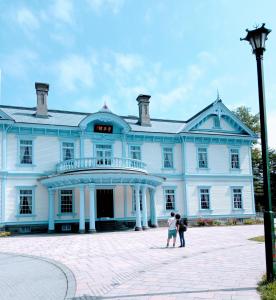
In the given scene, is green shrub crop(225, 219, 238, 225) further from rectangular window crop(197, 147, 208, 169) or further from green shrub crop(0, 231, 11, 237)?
green shrub crop(0, 231, 11, 237)

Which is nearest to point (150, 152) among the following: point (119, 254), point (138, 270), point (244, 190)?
point (244, 190)

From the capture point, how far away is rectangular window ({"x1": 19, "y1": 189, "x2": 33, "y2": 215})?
2508 cm

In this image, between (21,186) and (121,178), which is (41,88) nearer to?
(21,186)

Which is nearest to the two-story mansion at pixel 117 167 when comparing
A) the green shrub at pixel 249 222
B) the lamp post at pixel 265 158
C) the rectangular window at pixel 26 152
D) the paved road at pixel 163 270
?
the rectangular window at pixel 26 152

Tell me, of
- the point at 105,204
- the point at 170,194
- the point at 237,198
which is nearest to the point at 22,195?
the point at 105,204

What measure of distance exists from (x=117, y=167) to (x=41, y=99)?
8073mm

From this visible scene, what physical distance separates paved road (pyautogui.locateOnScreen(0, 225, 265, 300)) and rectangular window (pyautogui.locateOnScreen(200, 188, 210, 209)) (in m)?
15.1

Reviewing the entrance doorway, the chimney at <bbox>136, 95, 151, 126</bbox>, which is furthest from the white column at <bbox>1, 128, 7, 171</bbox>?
the chimney at <bbox>136, 95, 151, 126</bbox>

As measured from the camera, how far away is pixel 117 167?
24.2 metres

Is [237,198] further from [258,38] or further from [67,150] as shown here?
[258,38]

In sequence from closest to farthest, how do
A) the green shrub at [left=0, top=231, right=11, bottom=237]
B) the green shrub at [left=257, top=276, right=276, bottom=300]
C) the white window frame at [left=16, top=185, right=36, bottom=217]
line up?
the green shrub at [left=257, top=276, right=276, bottom=300]
the green shrub at [left=0, top=231, right=11, bottom=237]
the white window frame at [left=16, top=185, right=36, bottom=217]

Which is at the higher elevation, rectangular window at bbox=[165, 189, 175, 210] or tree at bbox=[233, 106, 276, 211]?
tree at bbox=[233, 106, 276, 211]

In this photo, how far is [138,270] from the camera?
32.3 ft

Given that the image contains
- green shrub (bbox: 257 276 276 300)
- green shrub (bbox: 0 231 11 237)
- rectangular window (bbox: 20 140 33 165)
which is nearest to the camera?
green shrub (bbox: 257 276 276 300)
